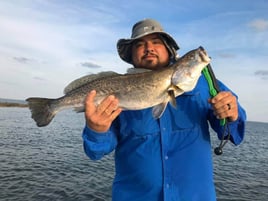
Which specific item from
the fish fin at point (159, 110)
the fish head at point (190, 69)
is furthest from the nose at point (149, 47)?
the fish fin at point (159, 110)

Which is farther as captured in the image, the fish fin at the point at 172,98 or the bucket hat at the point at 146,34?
the bucket hat at the point at 146,34

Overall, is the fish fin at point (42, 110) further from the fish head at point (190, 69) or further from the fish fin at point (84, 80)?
the fish head at point (190, 69)

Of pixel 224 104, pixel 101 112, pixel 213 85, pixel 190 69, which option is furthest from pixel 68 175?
pixel 224 104

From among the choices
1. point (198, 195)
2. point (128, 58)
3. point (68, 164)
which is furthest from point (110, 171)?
point (198, 195)

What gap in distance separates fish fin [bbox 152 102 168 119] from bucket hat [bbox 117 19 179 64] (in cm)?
131

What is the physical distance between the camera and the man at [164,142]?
4438 mm

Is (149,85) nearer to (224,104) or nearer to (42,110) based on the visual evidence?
(224,104)

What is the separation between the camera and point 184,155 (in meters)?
4.55

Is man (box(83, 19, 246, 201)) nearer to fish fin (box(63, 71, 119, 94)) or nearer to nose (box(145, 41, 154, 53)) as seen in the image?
fish fin (box(63, 71, 119, 94))

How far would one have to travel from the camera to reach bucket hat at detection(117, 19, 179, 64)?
17.7 feet

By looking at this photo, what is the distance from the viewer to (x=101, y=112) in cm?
459

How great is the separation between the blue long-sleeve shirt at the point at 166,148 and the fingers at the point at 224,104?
0.36m

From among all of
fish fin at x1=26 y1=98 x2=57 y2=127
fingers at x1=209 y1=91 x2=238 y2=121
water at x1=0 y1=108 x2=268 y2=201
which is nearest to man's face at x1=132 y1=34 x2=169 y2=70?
fingers at x1=209 y1=91 x2=238 y2=121

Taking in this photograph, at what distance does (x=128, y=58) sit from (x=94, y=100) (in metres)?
1.68
